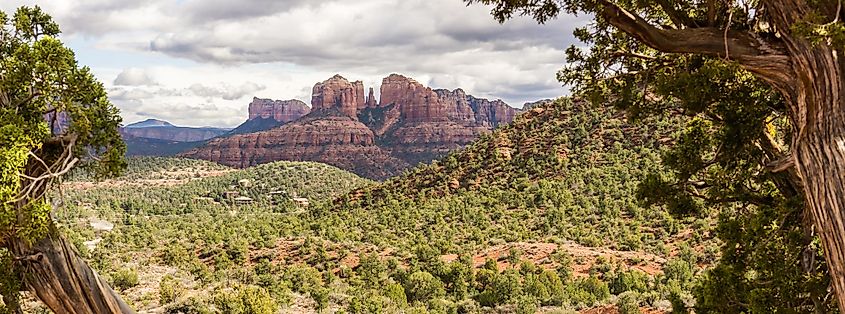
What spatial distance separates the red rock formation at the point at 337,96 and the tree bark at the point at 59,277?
14756 centimetres

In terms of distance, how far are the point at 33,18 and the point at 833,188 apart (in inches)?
249

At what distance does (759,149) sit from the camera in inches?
232

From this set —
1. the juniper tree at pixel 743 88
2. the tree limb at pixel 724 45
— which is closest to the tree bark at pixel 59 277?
the juniper tree at pixel 743 88

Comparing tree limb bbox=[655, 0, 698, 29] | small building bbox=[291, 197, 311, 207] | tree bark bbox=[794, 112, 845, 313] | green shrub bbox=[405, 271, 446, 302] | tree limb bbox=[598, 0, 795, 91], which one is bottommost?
small building bbox=[291, 197, 311, 207]

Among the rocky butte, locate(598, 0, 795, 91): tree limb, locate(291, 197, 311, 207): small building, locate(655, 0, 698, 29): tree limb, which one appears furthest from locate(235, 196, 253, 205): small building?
locate(598, 0, 795, 91): tree limb

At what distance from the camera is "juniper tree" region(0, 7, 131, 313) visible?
15.3 feet

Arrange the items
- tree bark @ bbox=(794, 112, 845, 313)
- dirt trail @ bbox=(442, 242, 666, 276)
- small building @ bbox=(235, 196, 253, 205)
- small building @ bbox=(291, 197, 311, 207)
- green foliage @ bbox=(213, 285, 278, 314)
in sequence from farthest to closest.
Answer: small building @ bbox=(235, 196, 253, 205)
small building @ bbox=(291, 197, 311, 207)
dirt trail @ bbox=(442, 242, 666, 276)
green foliage @ bbox=(213, 285, 278, 314)
tree bark @ bbox=(794, 112, 845, 313)

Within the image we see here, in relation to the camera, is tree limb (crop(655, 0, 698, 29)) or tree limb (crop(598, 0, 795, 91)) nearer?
tree limb (crop(598, 0, 795, 91))

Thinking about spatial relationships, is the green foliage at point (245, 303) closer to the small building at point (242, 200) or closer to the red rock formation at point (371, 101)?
the small building at point (242, 200)

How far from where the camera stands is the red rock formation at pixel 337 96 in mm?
154000

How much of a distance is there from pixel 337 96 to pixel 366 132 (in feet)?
66.1

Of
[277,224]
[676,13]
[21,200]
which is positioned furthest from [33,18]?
[277,224]

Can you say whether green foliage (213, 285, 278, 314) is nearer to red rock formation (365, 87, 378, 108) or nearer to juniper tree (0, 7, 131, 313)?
juniper tree (0, 7, 131, 313)

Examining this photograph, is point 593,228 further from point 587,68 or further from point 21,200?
point 21,200
